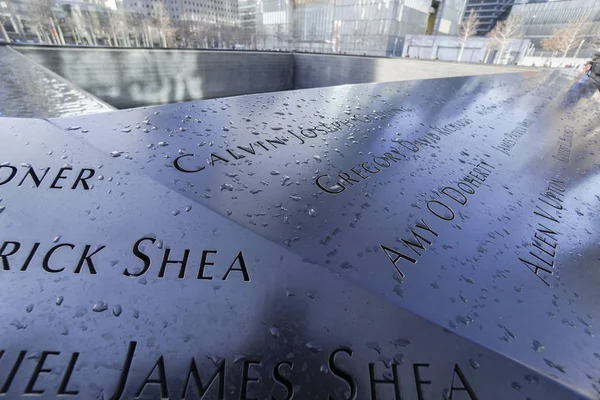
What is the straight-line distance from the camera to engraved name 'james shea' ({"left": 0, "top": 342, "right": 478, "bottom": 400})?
0.60 m

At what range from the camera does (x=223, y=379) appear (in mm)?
629

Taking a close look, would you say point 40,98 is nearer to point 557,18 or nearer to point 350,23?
point 350,23

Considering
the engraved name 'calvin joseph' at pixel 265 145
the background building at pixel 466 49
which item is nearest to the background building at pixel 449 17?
the background building at pixel 466 49

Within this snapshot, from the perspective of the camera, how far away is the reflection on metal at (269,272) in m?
0.65

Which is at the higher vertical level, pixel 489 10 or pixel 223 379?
pixel 489 10

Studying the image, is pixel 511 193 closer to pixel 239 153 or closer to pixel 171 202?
pixel 239 153

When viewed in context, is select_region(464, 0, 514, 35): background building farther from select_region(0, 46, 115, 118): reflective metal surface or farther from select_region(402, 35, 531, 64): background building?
select_region(0, 46, 115, 118): reflective metal surface

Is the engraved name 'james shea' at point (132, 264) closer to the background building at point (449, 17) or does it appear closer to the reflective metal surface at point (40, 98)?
the reflective metal surface at point (40, 98)

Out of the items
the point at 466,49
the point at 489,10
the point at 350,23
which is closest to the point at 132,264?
the point at 466,49

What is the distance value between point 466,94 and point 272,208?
3718 millimetres

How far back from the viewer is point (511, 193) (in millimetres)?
1484

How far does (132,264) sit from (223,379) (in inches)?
15.4

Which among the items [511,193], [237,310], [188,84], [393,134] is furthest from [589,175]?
[188,84]

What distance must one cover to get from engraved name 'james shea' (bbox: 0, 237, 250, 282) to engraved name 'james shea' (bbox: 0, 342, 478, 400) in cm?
20
